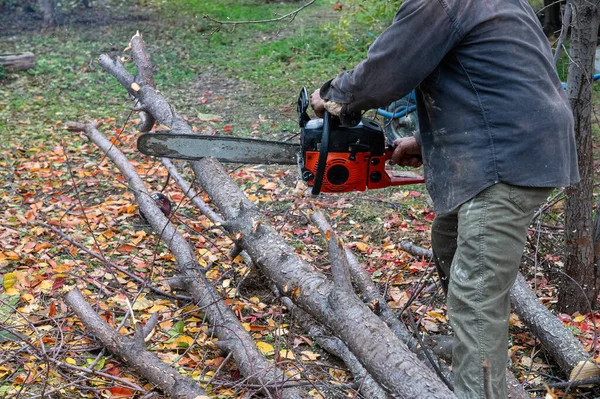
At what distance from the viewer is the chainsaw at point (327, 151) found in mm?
2842

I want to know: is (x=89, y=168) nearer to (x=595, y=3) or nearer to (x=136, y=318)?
(x=136, y=318)

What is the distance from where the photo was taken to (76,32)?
11438 millimetres

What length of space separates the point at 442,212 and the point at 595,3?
148 centimetres

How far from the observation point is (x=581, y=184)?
3330 millimetres

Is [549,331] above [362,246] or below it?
above

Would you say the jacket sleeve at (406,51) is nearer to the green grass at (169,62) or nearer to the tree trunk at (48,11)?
the green grass at (169,62)

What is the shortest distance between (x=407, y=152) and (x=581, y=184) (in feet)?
3.62

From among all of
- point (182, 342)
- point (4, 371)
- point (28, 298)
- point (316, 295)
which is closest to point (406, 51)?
point (316, 295)

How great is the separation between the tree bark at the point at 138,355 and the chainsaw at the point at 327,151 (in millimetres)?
876

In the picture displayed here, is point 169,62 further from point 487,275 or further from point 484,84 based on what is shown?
point 487,275

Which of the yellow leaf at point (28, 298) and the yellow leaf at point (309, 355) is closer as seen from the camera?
the yellow leaf at point (309, 355)

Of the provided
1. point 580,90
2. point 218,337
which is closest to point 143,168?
point 218,337

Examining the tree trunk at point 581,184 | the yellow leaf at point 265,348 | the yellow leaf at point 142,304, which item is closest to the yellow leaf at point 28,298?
the yellow leaf at point 142,304

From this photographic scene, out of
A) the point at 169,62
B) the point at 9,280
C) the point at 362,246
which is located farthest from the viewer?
the point at 169,62
